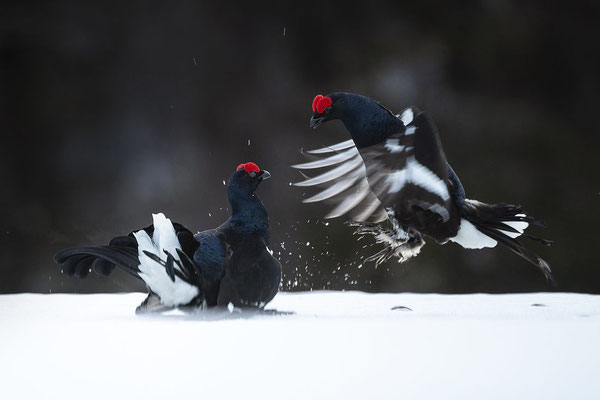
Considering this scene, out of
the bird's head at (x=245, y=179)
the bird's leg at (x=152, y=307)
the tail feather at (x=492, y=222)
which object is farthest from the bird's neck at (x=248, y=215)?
the tail feather at (x=492, y=222)

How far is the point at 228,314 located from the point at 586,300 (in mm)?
662

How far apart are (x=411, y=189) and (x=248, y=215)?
0.26 m

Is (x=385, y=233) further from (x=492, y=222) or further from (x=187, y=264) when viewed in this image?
(x=187, y=264)

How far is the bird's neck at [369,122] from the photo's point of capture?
3.42ft

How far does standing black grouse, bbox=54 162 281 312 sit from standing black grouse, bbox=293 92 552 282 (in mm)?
166

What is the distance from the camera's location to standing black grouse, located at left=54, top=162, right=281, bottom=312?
90cm

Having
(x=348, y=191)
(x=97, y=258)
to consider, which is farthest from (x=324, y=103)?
(x=97, y=258)

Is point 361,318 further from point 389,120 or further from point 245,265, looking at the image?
point 389,120

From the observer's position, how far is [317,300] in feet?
3.91

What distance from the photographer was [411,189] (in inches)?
38.9

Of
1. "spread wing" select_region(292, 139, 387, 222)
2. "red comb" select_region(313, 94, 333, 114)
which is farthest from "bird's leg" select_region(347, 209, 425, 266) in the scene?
"red comb" select_region(313, 94, 333, 114)

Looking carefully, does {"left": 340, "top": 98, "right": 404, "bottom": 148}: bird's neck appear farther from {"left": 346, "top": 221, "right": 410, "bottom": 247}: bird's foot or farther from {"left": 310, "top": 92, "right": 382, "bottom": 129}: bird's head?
{"left": 346, "top": 221, "right": 410, "bottom": 247}: bird's foot

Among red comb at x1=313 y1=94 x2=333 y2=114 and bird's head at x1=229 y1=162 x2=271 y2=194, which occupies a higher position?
red comb at x1=313 y1=94 x2=333 y2=114

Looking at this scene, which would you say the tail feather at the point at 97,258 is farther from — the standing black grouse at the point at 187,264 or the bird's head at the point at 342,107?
the bird's head at the point at 342,107
